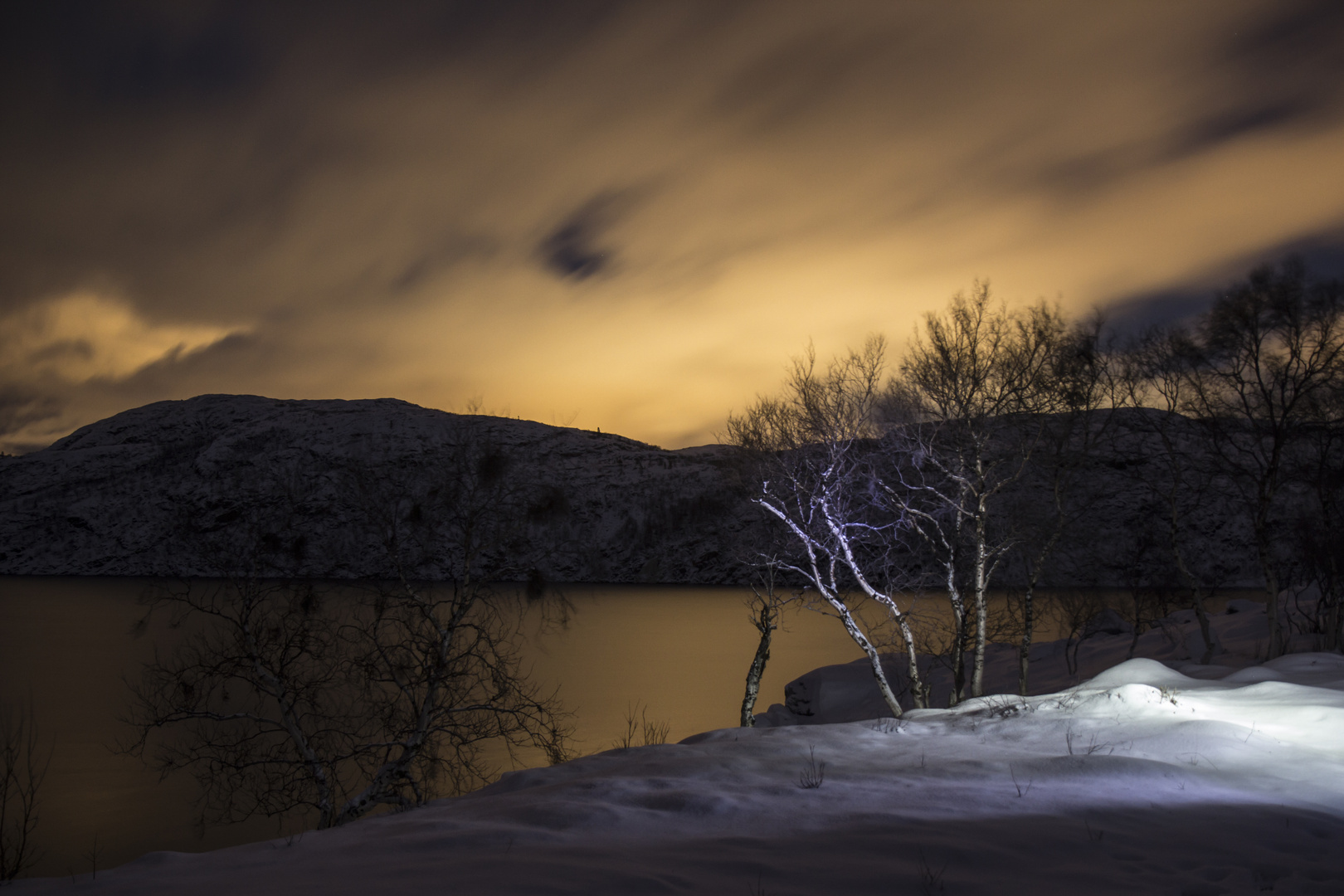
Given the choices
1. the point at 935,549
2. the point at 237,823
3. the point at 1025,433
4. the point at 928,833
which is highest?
the point at 1025,433

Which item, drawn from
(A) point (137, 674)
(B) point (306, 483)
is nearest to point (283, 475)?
(B) point (306, 483)

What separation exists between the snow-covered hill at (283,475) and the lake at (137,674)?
40.5 m

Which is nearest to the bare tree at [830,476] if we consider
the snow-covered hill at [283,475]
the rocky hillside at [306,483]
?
the rocky hillside at [306,483]

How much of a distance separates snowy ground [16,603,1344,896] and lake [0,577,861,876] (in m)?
4.03

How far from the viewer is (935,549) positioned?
58.0 feet

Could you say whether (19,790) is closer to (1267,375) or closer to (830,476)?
(830,476)

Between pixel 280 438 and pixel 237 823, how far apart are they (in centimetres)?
13821

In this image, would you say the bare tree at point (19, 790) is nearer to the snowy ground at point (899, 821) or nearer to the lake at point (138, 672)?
the lake at point (138, 672)

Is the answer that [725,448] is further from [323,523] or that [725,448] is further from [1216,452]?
[323,523]

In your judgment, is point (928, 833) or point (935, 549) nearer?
point (928, 833)

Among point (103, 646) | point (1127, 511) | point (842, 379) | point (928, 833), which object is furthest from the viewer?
point (1127, 511)

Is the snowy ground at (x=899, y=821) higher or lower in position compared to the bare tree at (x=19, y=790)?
higher

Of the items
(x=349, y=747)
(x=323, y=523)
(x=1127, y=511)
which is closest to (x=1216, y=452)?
(x=349, y=747)

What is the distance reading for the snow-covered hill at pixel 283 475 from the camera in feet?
410
